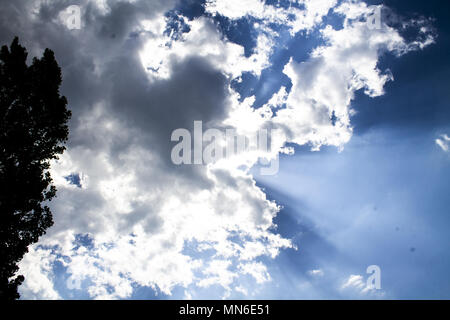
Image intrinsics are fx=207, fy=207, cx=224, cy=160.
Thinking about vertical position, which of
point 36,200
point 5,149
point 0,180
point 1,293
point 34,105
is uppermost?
point 34,105

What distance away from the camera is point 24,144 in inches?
→ 445

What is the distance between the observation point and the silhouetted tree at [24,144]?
34.1ft

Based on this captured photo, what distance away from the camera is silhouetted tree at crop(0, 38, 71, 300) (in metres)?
10.4
